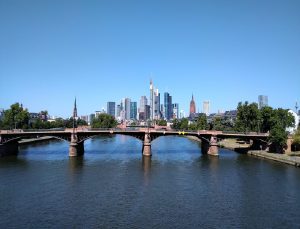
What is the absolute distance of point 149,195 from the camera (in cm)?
5578

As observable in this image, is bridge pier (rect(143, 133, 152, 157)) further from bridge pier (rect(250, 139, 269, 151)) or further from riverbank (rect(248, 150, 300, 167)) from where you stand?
bridge pier (rect(250, 139, 269, 151))

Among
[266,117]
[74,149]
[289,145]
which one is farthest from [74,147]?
[266,117]

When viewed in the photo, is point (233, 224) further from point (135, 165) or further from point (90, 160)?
point (90, 160)

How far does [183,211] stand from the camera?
1860 inches

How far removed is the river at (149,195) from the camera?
43.3 meters

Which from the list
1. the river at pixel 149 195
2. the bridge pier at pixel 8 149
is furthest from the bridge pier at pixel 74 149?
the bridge pier at pixel 8 149

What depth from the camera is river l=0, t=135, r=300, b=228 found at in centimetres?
4331

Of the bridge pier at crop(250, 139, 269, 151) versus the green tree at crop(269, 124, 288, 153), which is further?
the bridge pier at crop(250, 139, 269, 151)

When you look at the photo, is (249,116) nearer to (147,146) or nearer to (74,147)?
(147,146)

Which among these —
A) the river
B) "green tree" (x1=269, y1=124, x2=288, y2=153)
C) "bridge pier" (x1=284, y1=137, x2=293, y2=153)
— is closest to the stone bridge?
"green tree" (x1=269, y1=124, x2=288, y2=153)

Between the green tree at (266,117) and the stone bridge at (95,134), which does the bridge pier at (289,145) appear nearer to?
the stone bridge at (95,134)

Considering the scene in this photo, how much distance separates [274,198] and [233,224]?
14138mm

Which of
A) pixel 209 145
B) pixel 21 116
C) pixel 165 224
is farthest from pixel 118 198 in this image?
Result: pixel 21 116

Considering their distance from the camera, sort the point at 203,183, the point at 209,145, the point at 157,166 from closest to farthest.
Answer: the point at 203,183 < the point at 157,166 < the point at 209,145
